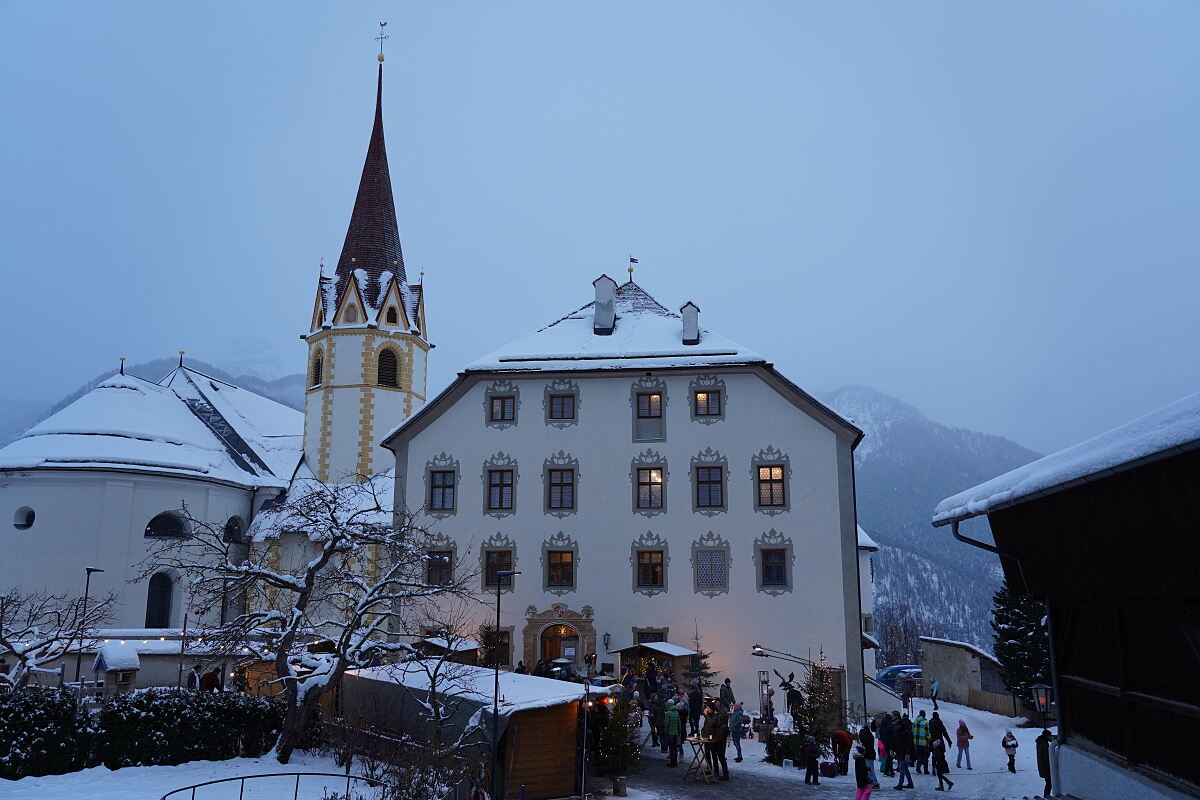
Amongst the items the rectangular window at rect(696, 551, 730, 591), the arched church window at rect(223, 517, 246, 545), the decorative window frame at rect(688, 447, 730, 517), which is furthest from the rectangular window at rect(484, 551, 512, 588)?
the arched church window at rect(223, 517, 246, 545)

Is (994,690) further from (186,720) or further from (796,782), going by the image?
(186,720)

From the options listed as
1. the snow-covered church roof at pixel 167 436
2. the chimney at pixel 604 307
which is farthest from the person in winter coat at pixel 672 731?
the snow-covered church roof at pixel 167 436

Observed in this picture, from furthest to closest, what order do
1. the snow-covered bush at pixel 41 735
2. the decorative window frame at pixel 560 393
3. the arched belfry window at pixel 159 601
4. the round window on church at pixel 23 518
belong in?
the arched belfry window at pixel 159 601 → the round window on church at pixel 23 518 → the decorative window frame at pixel 560 393 → the snow-covered bush at pixel 41 735

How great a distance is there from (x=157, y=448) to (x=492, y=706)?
28.3m

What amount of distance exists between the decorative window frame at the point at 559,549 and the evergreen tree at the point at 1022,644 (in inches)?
676

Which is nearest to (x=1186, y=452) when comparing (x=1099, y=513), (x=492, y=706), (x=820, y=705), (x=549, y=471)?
(x=1099, y=513)

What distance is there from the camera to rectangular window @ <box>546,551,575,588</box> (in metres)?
30.7

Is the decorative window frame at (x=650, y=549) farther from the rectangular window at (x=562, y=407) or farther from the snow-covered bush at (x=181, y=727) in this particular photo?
the snow-covered bush at (x=181, y=727)

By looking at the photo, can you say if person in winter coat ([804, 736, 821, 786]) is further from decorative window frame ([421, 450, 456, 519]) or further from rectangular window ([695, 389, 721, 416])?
decorative window frame ([421, 450, 456, 519])

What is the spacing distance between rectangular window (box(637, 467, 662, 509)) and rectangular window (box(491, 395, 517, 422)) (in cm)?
472

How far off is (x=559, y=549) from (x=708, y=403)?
6750 mm

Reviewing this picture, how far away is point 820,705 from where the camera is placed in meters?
23.1

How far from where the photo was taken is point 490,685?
1948 centimetres

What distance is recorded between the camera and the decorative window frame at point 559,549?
1205 inches
